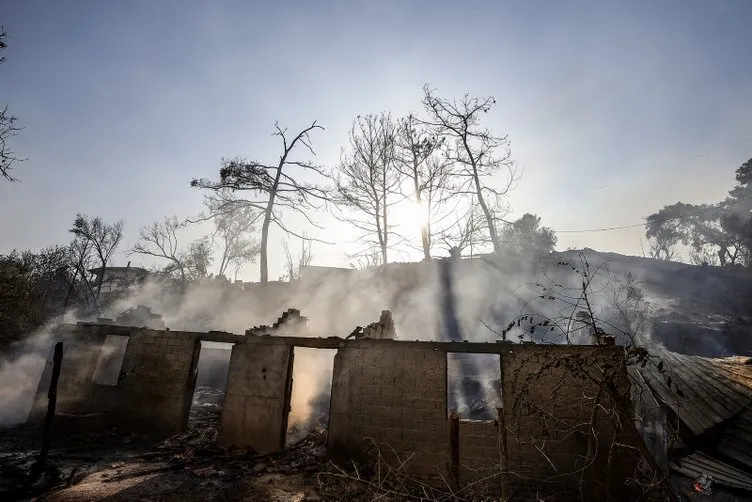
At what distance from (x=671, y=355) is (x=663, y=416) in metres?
3.72

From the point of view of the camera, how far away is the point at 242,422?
938 centimetres

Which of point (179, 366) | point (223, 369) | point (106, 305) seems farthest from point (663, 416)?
point (106, 305)

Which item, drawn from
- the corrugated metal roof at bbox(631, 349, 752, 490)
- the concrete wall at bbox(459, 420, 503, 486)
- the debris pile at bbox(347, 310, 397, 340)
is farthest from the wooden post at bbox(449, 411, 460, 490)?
the corrugated metal roof at bbox(631, 349, 752, 490)

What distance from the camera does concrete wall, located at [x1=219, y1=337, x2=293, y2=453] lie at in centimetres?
923

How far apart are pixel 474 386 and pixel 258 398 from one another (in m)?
9.63

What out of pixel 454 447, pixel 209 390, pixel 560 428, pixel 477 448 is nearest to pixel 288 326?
pixel 209 390

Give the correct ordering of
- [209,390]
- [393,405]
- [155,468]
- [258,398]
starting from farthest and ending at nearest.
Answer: [209,390] → [258,398] → [393,405] → [155,468]

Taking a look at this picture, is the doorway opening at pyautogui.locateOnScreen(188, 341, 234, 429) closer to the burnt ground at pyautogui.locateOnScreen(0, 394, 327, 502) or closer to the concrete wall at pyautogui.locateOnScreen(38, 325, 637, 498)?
the burnt ground at pyautogui.locateOnScreen(0, 394, 327, 502)

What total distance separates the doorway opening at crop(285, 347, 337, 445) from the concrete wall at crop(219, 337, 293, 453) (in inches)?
102

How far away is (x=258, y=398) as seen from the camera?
30.9ft

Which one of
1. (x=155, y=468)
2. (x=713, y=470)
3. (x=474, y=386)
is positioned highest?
(x=474, y=386)

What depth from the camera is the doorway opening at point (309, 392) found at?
12570 millimetres

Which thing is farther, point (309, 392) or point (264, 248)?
point (264, 248)

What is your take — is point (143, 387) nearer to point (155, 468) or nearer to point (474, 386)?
point (155, 468)
